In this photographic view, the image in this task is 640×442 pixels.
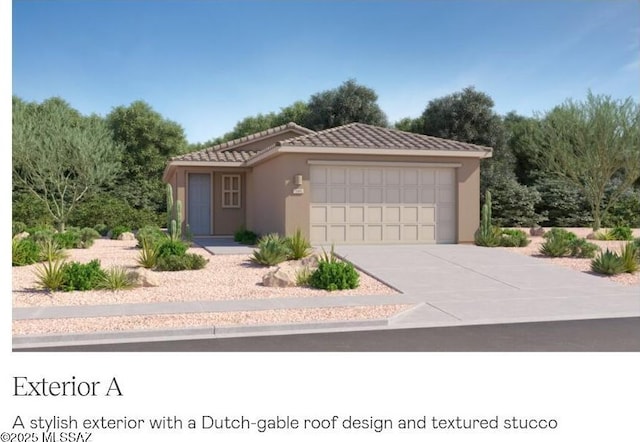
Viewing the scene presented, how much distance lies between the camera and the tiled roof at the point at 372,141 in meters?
17.8

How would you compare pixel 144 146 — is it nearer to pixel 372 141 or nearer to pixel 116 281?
pixel 372 141

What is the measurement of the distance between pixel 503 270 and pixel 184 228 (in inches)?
523

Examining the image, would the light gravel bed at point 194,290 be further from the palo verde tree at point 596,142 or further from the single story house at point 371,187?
the palo verde tree at point 596,142

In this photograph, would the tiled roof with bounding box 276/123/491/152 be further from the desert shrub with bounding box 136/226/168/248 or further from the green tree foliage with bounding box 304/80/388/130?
the green tree foliage with bounding box 304/80/388/130

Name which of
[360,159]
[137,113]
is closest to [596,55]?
[360,159]

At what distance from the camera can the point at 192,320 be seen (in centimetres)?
847

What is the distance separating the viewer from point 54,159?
27.4 meters

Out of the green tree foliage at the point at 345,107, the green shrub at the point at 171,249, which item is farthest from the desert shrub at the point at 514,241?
the green tree foliage at the point at 345,107

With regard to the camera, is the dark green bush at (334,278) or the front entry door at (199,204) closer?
the dark green bush at (334,278)

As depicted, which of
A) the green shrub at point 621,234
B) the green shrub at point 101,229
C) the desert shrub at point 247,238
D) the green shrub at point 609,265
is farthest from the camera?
the green shrub at point 101,229

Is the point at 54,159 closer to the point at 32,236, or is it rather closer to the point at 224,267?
the point at 32,236

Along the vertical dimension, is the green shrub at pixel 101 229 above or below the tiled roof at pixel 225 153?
below

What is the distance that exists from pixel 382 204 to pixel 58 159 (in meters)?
16.8

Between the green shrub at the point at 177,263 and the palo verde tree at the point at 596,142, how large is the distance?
1827 cm
